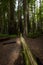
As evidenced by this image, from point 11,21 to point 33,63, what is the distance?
17.4 m

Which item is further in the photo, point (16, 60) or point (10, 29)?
point (10, 29)

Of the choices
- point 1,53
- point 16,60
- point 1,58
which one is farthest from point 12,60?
point 1,53

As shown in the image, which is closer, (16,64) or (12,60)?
(16,64)

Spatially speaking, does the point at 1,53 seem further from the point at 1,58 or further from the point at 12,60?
the point at 12,60

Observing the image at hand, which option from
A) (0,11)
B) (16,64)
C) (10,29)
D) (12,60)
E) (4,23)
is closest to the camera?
(16,64)

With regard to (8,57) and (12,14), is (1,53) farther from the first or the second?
(12,14)

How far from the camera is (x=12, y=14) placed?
839 inches

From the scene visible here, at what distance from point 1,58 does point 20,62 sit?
125 cm

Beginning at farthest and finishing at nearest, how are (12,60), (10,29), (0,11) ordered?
(0,11) → (10,29) → (12,60)

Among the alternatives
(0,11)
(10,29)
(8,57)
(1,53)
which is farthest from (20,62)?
(0,11)

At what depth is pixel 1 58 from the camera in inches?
301

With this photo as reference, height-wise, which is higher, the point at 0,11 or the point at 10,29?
the point at 0,11

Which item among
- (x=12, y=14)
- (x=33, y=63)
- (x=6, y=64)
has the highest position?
(x=12, y=14)

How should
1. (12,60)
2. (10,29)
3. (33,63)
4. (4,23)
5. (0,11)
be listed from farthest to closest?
(4,23) → (0,11) → (10,29) → (12,60) → (33,63)
